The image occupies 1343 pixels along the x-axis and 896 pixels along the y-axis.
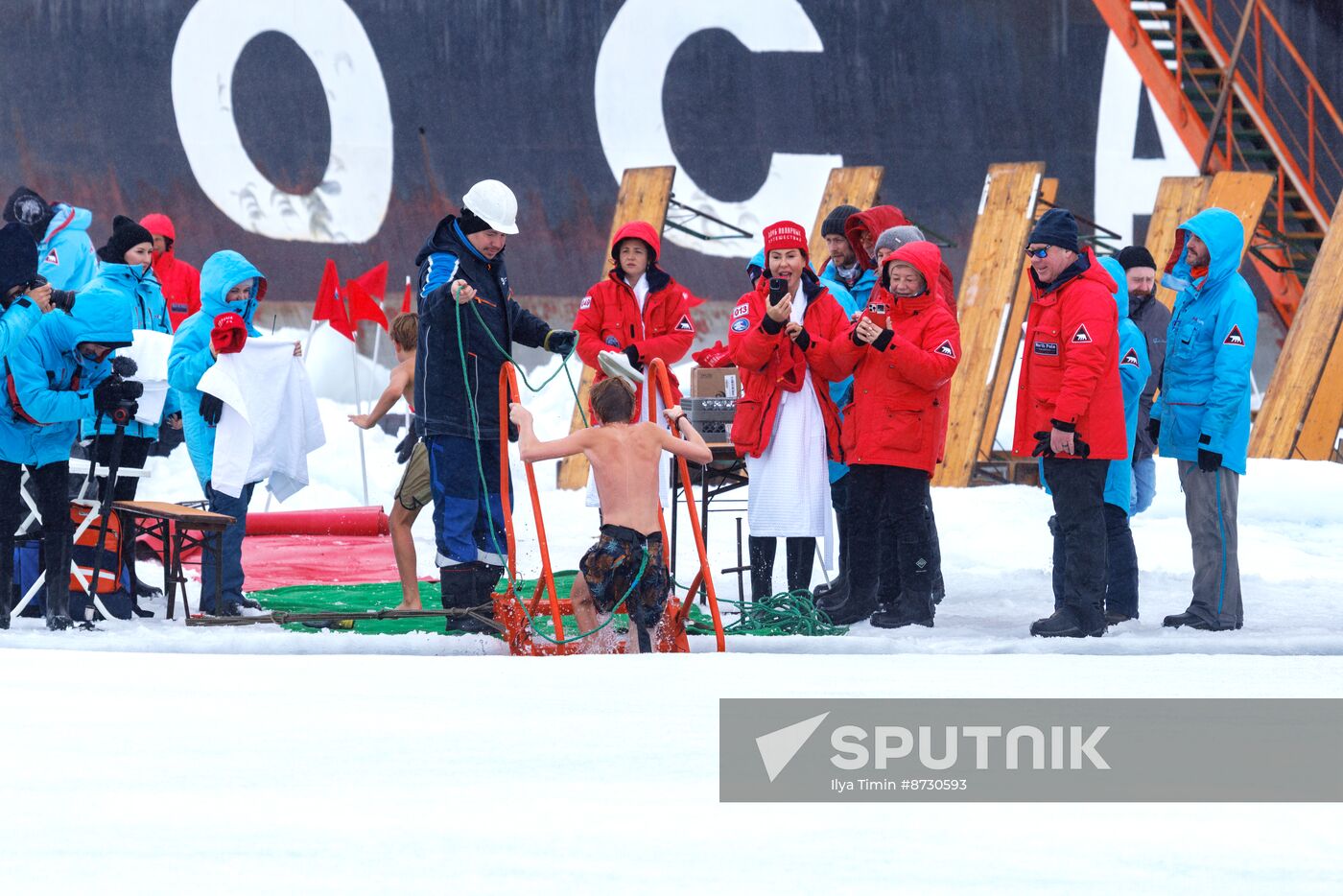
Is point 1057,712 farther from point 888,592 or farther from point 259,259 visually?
point 259,259

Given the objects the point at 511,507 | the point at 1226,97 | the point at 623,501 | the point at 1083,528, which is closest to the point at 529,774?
the point at 623,501

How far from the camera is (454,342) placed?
6.91m

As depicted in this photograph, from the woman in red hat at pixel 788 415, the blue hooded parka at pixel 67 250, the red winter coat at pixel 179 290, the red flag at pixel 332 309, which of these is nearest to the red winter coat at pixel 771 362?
the woman in red hat at pixel 788 415

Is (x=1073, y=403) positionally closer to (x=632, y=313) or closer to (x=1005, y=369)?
(x=632, y=313)

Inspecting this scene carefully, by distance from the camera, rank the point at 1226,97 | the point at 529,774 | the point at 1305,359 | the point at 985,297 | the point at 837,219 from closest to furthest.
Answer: the point at 529,774, the point at 837,219, the point at 1305,359, the point at 985,297, the point at 1226,97

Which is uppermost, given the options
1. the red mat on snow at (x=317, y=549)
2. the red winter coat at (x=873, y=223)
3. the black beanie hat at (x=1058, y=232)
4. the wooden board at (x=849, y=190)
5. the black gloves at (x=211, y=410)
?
the wooden board at (x=849, y=190)

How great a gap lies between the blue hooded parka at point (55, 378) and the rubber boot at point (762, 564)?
274 centimetres

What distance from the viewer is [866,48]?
1833cm

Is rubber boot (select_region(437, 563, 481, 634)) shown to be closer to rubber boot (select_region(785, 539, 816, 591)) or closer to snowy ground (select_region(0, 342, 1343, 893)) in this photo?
snowy ground (select_region(0, 342, 1343, 893))

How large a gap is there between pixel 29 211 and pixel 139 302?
2.15 m

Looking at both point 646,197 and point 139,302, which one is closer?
point 139,302

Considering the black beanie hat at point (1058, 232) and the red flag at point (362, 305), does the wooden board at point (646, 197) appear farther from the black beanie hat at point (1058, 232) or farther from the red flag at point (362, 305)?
the black beanie hat at point (1058, 232)

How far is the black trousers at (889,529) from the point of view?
7.04 meters

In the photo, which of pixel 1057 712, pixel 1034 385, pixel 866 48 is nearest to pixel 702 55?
pixel 866 48
